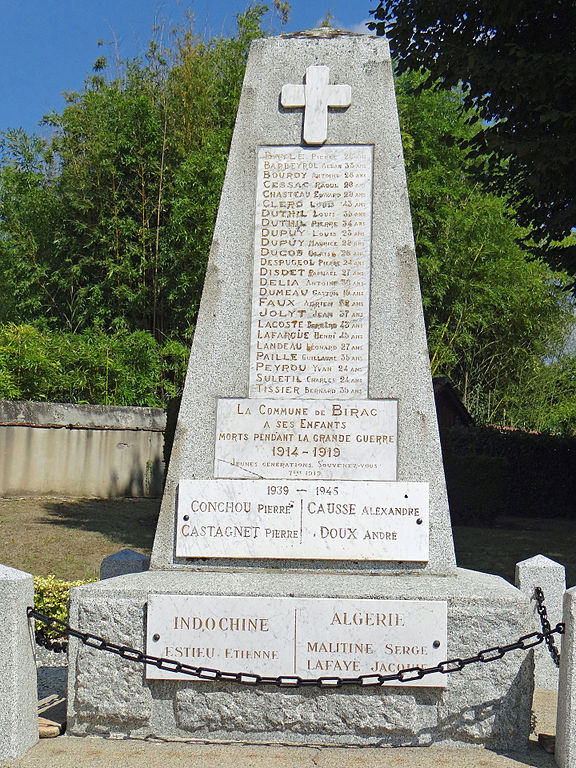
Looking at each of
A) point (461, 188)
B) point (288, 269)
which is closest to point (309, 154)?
point (288, 269)

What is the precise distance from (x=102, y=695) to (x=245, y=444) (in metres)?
1.35

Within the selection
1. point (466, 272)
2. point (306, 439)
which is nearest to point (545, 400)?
point (466, 272)

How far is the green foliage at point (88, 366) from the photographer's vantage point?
12.9m

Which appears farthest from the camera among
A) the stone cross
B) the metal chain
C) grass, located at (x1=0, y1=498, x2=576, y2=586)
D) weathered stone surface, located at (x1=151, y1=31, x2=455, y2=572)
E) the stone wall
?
the stone wall

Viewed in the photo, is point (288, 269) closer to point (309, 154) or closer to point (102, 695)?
point (309, 154)

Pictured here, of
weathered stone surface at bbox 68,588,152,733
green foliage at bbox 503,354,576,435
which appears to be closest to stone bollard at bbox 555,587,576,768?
weathered stone surface at bbox 68,588,152,733

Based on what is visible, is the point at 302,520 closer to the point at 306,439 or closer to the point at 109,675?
the point at 306,439

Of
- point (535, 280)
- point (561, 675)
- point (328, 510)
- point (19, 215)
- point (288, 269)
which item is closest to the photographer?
point (561, 675)

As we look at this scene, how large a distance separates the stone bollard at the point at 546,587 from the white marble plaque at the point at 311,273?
201 centimetres

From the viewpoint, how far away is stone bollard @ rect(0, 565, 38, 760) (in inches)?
127

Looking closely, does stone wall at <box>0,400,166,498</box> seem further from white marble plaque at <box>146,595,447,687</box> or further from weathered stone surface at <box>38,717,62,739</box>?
white marble plaque at <box>146,595,447,687</box>

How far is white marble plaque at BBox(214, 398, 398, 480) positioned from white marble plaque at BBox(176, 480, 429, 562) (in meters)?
0.08

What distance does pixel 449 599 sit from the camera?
11.6ft

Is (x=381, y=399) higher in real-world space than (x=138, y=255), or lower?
lower
